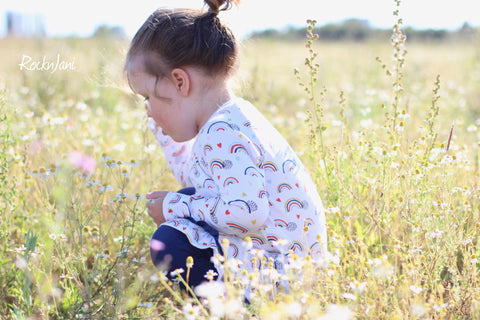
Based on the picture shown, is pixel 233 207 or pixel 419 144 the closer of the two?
pixel 233 207

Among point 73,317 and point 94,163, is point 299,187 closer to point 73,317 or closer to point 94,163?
point 73,317

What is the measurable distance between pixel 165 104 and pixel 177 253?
59cm

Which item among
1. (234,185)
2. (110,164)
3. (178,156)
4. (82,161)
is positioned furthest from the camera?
(82,161)

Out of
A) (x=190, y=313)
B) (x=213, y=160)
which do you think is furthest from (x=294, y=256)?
(x=213, y=160)

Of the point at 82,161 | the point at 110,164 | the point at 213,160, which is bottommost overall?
the point at 82,161

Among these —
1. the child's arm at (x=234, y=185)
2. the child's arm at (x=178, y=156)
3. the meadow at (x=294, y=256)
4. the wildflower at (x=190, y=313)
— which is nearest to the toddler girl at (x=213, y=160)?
→ the child's arm at (x=234, y=185)

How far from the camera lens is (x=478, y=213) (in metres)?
2.20

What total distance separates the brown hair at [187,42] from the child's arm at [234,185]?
0.34 metres

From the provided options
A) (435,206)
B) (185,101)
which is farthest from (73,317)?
(435,206)

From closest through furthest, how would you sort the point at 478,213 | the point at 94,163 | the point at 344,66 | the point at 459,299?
the point at 459,299 → the point at 478,213 → the point at 94,163 → the point at 344,66

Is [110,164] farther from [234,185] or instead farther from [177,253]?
[234,185]

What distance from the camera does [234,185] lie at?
5.78 ft

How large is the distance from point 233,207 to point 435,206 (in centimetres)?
87

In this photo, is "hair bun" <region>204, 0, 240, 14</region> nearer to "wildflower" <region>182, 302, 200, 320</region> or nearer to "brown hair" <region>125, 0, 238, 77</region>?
"brown hair" <region>125, 0, 238, 77</region>
